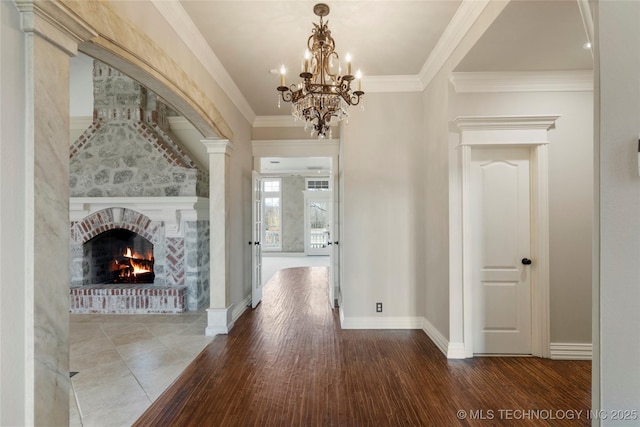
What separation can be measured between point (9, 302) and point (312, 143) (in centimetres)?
445

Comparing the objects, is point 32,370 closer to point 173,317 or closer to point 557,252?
point 173,317

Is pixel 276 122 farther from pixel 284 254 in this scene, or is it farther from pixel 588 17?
pixel 284 254

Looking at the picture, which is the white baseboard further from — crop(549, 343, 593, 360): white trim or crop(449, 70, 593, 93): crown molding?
crop(449, 70, 593, 93): crown molding

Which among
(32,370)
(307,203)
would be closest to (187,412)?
(32,370)

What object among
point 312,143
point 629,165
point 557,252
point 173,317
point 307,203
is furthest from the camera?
point 307,203

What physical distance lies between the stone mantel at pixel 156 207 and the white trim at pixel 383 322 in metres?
2.96

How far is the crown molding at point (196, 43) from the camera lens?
97.1 inches

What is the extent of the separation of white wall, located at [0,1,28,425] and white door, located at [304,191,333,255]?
10.6 m

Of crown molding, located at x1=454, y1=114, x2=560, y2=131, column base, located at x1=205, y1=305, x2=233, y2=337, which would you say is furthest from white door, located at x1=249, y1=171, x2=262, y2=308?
crown molding, located at x1=454, y1=114, x2=560, y2=131

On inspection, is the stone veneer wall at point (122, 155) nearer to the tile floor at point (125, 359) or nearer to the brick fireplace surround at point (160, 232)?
the brick fireplace surround at point (160, 232)

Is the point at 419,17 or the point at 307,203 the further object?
the point at 307,203

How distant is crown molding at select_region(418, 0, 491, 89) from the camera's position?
2467 millimetres

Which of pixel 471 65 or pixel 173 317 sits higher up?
pixel 471 65

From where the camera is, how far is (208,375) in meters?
2.87
